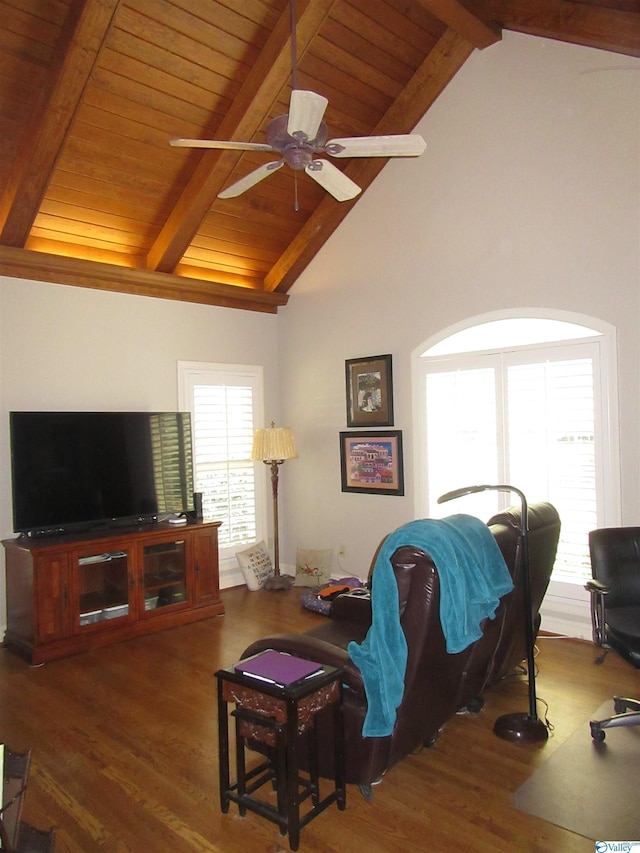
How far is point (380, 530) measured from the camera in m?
5.59

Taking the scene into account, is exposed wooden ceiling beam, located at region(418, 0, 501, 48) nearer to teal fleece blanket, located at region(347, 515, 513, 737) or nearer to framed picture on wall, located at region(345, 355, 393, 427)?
framed picture on wall, located at region(345, 355, 393, 427)

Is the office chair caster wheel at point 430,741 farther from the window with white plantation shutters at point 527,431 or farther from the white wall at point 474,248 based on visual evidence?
the white wall at point 474,248

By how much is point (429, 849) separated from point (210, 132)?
4724mm

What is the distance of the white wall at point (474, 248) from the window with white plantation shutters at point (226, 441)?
438 millimetres

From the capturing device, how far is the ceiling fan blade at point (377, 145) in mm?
3027

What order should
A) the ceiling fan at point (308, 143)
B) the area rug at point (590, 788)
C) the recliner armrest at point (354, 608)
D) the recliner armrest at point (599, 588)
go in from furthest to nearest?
the recliner armrest at point (354, 608) → the recliner armrest at point (599, 588) → the ceiling fan at point (308, 143) → the area rug at point (590, 788)

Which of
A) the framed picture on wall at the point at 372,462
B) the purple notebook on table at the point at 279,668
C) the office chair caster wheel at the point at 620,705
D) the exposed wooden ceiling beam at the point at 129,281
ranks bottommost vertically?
the office chair caster wheel at the point at 620,705

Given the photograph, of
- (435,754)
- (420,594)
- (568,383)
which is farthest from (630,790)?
(568,383)

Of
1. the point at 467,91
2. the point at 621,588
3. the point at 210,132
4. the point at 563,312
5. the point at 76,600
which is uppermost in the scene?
the point at 467,91

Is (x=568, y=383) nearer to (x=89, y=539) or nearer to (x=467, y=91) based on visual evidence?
(x=467, y=91)

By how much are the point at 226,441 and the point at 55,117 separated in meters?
3.03

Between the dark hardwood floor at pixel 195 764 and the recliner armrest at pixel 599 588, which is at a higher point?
the recliner armrest at pixel 599 588

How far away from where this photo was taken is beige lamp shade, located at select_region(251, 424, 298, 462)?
5754 millimetres

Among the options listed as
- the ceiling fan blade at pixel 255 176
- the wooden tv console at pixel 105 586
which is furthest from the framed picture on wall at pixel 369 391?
the ceiling fan blade at pixel 255 176
